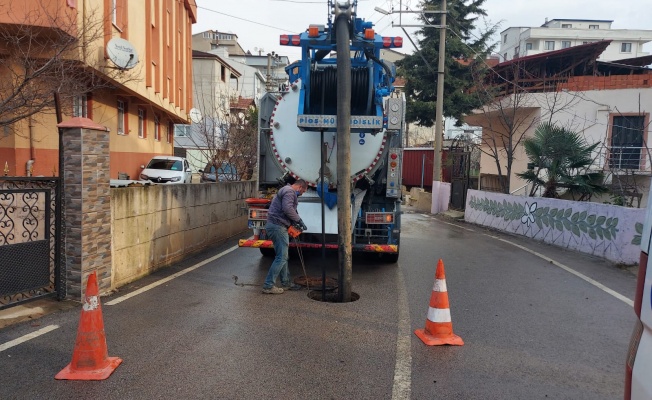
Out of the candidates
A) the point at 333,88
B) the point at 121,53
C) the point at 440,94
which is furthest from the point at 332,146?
the point at 440,94

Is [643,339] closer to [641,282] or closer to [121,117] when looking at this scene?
[641,282]

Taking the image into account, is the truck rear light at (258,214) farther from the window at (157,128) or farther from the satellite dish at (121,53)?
the window at (157,128)

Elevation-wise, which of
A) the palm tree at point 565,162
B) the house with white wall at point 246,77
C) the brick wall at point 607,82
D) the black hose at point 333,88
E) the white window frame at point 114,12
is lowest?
the palm tree at point 565,162

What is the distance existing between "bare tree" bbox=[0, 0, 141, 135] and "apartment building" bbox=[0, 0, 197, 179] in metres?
0.03

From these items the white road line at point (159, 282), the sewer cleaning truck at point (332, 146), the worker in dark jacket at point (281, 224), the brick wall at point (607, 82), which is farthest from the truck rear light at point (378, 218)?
the brick wall at point (607, 82)

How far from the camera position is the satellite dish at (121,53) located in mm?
13977

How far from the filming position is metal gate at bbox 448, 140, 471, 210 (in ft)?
74.8

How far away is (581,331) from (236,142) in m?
16.2

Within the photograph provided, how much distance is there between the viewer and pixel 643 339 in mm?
2064

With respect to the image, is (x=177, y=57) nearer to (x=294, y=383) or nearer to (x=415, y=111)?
(x=415, y=111)

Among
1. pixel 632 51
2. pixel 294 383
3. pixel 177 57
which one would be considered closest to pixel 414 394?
pixel 294 383

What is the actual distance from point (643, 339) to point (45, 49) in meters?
14.0

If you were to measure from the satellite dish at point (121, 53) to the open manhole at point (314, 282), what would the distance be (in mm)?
9611

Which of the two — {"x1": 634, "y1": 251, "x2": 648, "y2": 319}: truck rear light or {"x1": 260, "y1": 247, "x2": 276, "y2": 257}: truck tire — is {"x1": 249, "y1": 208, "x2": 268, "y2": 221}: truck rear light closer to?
{"x1": 260, "y1": 247, "x2": 276, "y2": 257}: truck tire
